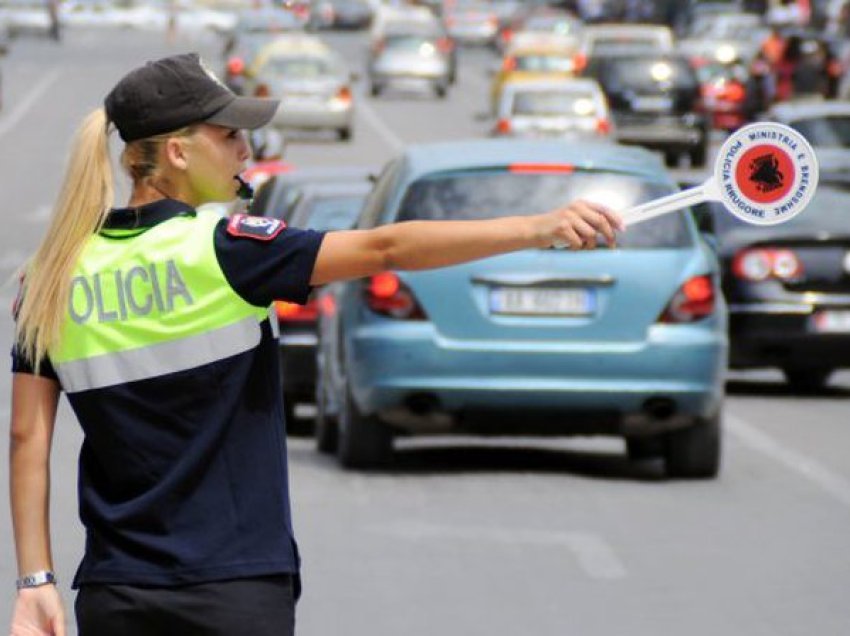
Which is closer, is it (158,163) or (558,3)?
(158,163)

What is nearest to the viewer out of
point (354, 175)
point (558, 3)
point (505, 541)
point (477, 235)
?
point (477, 235)

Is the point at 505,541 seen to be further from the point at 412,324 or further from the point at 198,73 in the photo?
the point at 198,73

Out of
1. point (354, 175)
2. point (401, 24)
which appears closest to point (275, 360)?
point (354, 175)

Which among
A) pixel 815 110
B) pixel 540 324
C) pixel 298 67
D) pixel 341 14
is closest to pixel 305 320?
pixel 540 324

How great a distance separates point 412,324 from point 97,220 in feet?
26.9

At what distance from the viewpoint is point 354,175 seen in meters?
18.0

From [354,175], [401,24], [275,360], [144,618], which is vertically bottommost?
[401,24]

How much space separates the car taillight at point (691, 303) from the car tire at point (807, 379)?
5.73 m

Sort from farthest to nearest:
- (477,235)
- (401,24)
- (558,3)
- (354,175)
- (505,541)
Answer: (558,3) → (401,24) → (354,175) → (505,541) → (477,235)

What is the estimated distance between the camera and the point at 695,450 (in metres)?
13.4

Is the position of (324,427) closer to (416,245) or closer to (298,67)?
(416,245)

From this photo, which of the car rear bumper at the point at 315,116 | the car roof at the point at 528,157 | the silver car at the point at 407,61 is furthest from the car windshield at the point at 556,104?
the car roof at the point at 528,157

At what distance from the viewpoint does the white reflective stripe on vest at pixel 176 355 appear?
4715mm

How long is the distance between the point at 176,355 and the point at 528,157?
8.58m
